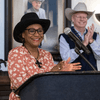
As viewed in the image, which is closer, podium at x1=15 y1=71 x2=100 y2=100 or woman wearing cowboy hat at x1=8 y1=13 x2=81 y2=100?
podium at x1=15 y1=71 x2=100 y2=100

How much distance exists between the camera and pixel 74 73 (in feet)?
2.10

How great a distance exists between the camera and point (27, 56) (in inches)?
50.6

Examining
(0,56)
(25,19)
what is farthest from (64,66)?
(0,56)

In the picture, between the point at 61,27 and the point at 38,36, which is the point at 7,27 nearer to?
the point at 61,27

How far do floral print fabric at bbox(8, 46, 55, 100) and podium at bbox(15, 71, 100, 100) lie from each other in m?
0.47

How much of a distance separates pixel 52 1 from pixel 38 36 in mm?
1486

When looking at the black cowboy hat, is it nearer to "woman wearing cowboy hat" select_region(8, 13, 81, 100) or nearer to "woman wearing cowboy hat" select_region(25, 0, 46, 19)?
"woman wearing cowboy hat" select_region(8, 13, 81, 100)

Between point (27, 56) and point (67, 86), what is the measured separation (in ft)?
2.28

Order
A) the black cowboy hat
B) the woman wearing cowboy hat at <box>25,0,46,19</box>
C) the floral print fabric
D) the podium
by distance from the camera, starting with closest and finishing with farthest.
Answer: the podium, the floral print fabric, the black cowboy hat, the woman wearing cowboy hat at <box>25,0,46,19</box>

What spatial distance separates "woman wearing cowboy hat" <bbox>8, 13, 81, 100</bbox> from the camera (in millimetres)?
1132

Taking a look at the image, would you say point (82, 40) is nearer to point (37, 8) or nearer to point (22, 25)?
point (22, 25)

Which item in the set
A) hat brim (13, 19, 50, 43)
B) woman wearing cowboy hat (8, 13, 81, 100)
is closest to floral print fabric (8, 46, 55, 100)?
woman wearing cowboy hat (8, 13, 81, 100)

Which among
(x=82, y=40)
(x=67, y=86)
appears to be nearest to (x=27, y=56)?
(x=67, y=86)

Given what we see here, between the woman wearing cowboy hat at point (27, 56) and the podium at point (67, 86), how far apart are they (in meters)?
0.49
